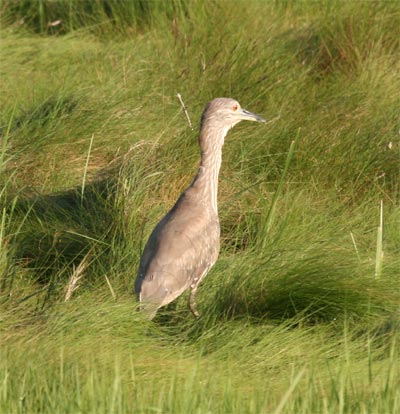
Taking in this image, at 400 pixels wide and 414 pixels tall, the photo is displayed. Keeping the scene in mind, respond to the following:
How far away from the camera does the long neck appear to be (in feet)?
19.4

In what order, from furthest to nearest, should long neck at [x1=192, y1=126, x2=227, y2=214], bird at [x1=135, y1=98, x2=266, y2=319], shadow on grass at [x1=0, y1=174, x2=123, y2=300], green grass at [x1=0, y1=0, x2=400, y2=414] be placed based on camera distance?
shadow on grass at [x1=0, y1=174, x2=123, y2=300] < long neck at [x1=192, y1=126, x2=227, y2=214] < bird at [x1=135, y1=98, x2=266, y2=319] < green grass at [x1=0, y1=0, x2=400, y2=414]

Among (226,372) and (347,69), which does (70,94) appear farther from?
(226,372)

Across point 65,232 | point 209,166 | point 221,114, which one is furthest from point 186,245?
point 65,232

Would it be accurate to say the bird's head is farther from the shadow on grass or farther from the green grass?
the shadow on grass

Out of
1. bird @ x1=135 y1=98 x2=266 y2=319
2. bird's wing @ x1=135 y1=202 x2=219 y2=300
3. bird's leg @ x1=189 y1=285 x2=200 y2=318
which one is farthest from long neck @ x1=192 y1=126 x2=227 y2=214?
bird's leg @ x1=189 y1=285 x2=200 y2=318

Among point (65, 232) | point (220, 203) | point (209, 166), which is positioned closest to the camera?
point (209, 166)

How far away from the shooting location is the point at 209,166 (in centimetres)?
602

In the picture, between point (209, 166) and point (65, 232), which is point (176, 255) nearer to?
point (209, 166)

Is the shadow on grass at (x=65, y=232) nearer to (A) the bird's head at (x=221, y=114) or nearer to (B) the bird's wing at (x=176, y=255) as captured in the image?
(B) the bird's wing at (x=176, y=255)

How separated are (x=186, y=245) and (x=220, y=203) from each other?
1111 mm

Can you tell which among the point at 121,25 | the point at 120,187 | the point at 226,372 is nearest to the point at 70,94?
the point at 120,187

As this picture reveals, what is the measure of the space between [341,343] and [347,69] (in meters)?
3.49

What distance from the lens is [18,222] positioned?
647 centimetres

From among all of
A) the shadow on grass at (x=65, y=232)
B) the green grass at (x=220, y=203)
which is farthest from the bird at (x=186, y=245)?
the shadow on grass at (x=65, y=232)
